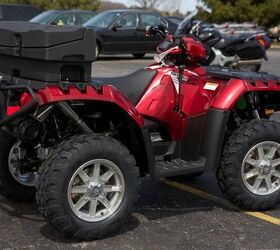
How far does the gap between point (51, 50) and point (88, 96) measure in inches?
15.0

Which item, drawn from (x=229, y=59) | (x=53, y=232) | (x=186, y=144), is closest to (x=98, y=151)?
(x=53, y=232)

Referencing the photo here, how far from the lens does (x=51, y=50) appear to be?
12.2 ft

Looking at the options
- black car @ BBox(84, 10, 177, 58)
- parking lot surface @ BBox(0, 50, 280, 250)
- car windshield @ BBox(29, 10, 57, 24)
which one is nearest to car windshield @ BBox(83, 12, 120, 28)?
black car @ BBox(84, 10, 177, 58)

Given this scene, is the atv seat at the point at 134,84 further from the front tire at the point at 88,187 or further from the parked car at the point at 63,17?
the parked car at the point at 63,17

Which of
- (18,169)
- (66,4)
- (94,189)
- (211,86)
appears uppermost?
(211,86)

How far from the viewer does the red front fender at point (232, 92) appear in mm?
4590

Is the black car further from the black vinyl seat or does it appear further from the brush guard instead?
the brush guard

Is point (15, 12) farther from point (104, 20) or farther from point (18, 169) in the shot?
point (18, 169)

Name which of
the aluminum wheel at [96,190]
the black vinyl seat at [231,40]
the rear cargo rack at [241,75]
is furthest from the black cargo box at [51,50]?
the black vinyl seat at [231,40]

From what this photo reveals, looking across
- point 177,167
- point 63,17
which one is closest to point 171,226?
point 177,167

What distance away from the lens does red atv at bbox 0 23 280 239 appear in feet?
12.5

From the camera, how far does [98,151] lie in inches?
154

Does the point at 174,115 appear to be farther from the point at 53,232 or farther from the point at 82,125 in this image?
the point at 53,232

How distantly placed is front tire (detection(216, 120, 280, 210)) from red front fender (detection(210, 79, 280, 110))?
249 mm
